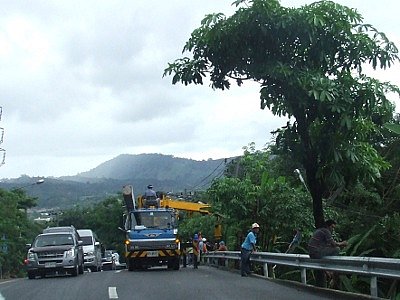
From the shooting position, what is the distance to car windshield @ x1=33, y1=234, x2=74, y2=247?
87.7 feet

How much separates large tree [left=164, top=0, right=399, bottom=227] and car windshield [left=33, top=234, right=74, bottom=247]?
13417mm

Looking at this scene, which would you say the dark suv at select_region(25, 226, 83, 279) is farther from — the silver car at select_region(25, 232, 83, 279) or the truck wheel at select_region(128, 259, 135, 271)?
the truck wheel at select_region(128, 259, 135, 271)

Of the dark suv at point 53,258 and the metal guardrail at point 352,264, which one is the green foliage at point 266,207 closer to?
the metal guardrail at point 352,264

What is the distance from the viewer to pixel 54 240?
27.0m

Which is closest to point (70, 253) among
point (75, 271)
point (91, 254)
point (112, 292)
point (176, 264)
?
point (75, 271)

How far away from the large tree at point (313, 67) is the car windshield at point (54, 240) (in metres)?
13.4

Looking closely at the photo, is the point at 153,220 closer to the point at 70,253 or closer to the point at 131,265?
the point at 131,265

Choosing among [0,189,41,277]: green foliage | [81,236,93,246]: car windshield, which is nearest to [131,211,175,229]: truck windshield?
[81,236,93,246]: car windshield

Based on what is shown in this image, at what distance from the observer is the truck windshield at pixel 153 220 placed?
28750 millimetres

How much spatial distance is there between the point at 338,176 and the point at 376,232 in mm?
3691

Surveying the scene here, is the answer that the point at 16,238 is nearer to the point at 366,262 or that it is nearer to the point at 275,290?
the point at 275,290

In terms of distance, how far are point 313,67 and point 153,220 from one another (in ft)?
50.1

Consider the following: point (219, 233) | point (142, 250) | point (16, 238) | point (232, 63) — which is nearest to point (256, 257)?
point (142, 250)

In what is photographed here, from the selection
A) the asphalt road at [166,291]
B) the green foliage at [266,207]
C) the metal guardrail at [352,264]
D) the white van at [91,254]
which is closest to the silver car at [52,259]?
the asphalt road at [166,291]
